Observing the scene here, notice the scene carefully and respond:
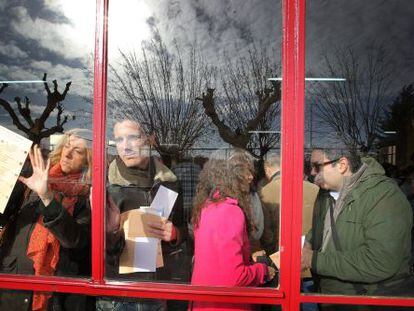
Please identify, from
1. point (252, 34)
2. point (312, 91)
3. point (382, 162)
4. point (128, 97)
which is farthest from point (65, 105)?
point (382, 162)

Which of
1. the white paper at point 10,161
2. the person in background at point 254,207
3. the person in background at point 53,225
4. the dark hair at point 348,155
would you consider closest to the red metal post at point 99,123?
the person in background at point 53,225

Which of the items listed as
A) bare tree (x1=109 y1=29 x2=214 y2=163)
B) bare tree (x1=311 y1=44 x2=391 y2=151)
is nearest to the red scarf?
bare tree (x1=109 y1=29 x2=214 y2=163)

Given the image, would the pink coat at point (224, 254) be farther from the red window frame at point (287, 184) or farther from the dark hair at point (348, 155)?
the dark hair at point (348, 155)

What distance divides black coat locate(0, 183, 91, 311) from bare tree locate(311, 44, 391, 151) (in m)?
1.32

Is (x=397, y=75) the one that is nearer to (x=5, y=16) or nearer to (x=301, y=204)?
(x=301, y=204)

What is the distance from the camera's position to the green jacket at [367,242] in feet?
6.27

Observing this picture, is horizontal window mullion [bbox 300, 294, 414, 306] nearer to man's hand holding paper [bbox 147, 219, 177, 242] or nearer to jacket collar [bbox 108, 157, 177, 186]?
man's hand holding paper [bbox 147, 219, 177, 242]

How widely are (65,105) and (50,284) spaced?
34.1 inches

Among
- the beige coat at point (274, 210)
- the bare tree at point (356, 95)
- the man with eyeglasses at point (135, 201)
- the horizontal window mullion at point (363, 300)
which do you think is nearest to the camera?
the horizontal window mullion at point (363, 300)

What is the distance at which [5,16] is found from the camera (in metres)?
2.18

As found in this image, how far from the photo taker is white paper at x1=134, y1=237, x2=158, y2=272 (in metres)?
2.05

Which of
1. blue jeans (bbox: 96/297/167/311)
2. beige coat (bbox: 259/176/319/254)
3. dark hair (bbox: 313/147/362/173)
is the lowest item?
blue jeans (bbox: 96/297/167/311)

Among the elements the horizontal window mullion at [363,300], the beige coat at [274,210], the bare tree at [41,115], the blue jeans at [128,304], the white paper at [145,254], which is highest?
the bare tree at [41,115]

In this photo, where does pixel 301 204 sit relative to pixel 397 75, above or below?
below
